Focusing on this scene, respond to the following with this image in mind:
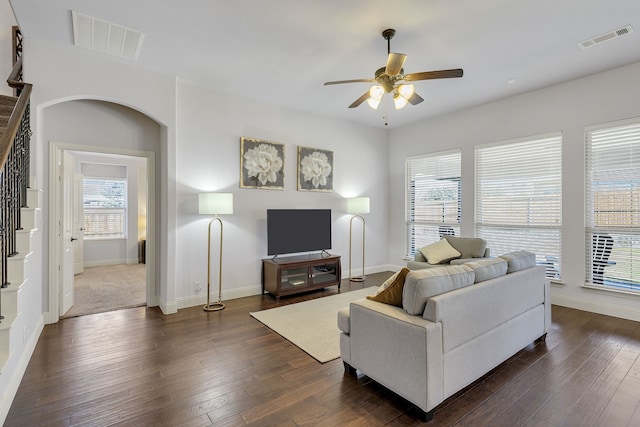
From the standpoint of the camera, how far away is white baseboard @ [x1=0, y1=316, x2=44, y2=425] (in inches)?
76.0

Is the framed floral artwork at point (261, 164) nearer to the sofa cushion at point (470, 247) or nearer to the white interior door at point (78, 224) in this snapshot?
the sofa cushion at point (470, 247)

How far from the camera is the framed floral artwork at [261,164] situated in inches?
185

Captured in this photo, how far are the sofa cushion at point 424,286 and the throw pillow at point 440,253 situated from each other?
255cm

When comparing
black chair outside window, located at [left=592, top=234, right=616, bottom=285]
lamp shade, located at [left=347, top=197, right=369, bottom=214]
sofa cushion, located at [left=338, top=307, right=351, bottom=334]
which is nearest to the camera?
sofa cushion, located at [left=338, top=307, right=351, bottom=334]

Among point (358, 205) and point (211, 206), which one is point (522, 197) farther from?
point (211, 206)

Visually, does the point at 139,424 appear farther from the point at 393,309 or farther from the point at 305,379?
the point at 393,309

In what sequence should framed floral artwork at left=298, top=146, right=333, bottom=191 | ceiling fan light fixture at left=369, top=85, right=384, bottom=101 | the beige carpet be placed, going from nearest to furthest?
ceiling fan light fixture at left=369, top=85, right=384, bottom=101 → the beige carpet → framed floral artwork at left=298, top=146, right=333, bottom=191

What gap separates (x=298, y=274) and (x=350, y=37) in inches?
130

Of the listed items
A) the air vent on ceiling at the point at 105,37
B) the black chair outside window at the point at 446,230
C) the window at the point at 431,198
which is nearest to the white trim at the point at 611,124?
the window at the point at 431,198

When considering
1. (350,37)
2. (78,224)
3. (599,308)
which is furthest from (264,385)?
(78,224)

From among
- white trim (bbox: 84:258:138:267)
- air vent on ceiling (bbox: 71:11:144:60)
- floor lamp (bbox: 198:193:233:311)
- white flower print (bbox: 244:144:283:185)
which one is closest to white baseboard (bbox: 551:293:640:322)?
white flower print (bbox: 244:144:283:185)

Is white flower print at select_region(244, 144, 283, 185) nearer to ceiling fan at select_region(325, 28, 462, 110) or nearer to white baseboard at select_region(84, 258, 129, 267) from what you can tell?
ceiling fan at select_region(325, 28, 462, 110)

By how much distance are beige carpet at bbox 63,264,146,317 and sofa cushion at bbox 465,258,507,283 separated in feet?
14.0

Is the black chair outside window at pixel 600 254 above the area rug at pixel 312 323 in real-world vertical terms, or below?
above
